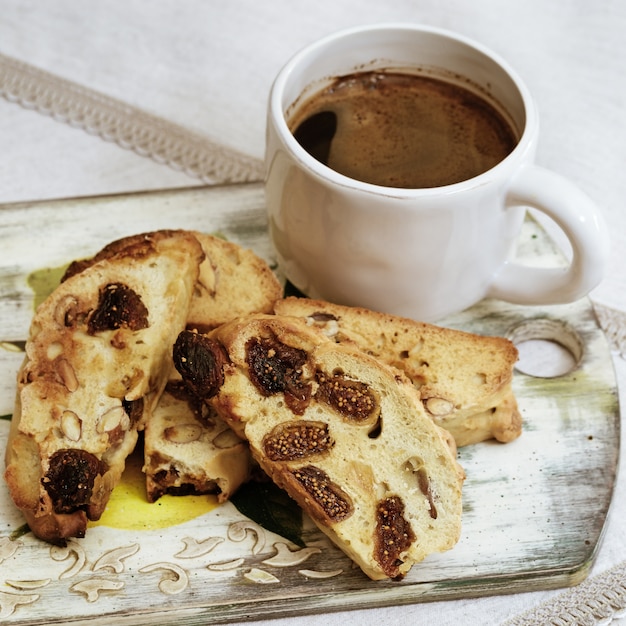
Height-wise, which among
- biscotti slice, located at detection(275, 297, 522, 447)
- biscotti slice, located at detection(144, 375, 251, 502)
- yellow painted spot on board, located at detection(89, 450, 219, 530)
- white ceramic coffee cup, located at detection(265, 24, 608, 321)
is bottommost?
yellow painted spot on board, located at detection(89, 450, 219, 530)

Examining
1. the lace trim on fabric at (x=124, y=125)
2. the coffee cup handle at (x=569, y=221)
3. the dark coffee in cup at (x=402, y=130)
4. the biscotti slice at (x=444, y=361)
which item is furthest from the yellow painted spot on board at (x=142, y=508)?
the lace trim on fabric at (x=124, y=125)

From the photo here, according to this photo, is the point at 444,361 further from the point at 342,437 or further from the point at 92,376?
the point at 92,376

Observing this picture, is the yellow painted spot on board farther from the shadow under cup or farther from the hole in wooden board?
the hole in wooden board

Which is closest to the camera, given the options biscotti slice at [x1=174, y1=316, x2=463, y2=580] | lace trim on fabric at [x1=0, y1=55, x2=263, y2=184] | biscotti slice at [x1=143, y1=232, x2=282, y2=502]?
biscotti slice at [x1=174, y1=316, x2=463, y2=580]

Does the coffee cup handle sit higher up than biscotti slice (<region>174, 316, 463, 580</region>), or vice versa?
the coffee cup handle

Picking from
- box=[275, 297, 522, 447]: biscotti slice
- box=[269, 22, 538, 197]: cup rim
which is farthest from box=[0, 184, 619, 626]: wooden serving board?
box=[269, 22, 538, 197]: cup rim

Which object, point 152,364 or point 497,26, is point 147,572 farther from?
point 497,26
